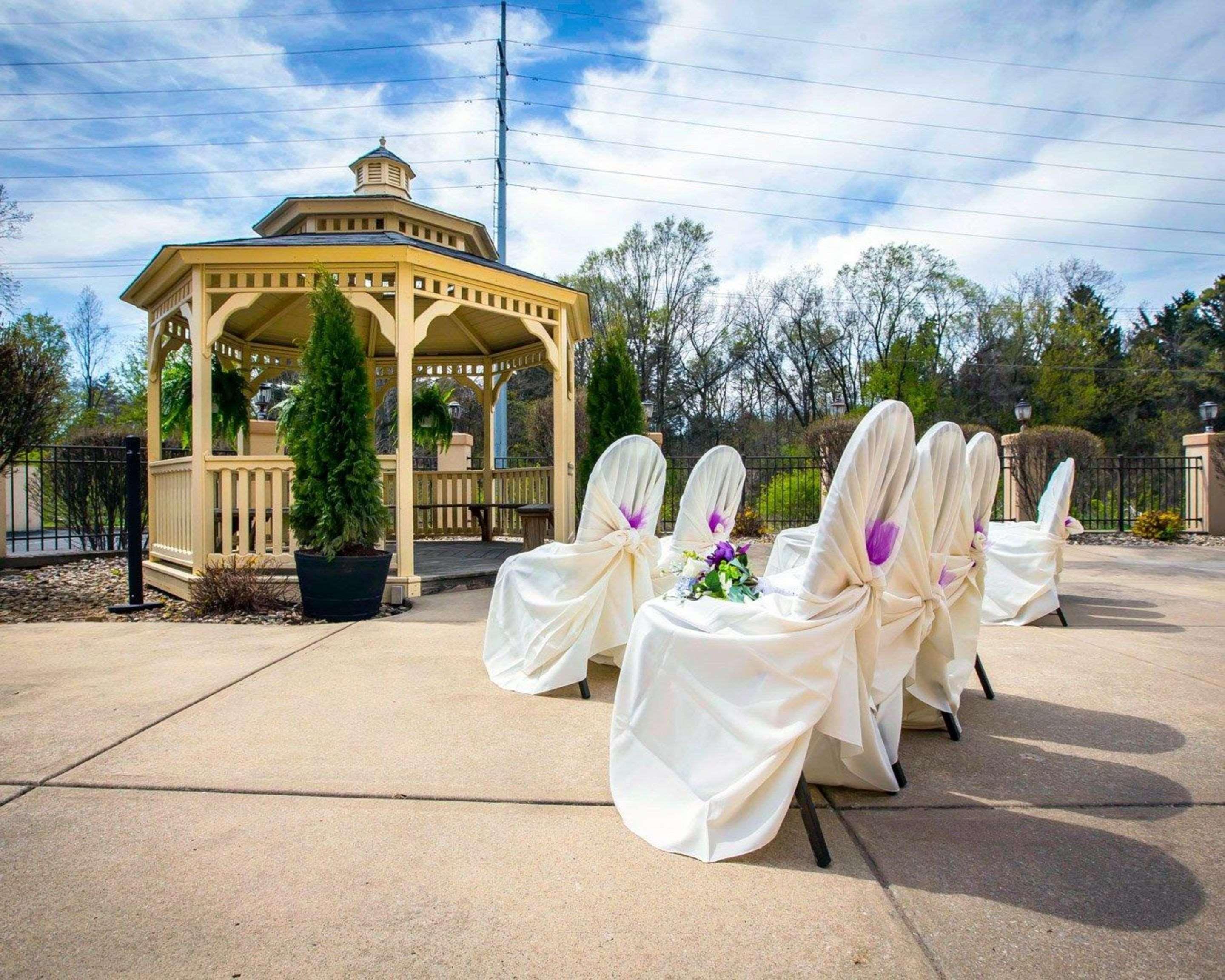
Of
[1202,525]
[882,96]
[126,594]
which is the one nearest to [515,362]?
[126,594]

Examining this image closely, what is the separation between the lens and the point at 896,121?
21.9m

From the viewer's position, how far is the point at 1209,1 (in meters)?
8.28

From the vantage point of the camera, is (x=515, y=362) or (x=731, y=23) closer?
(x=515, y=362)

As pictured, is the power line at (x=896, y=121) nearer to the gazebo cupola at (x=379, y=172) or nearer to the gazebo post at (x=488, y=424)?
the gazebo cupola at (x=379, y=172)

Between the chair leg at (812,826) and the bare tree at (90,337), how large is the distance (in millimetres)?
40726

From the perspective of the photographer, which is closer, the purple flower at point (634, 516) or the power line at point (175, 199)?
the purple flower at point (634, 516)

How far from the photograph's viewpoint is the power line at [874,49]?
49.0 ft

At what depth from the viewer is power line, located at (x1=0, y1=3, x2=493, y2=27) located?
43.7ft

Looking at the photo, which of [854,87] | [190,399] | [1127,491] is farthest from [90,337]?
[1127,491]

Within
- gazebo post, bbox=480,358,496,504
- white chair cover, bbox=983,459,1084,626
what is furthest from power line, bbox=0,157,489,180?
white chair cover, bbox=983,459,1084,626

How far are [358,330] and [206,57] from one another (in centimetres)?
1641

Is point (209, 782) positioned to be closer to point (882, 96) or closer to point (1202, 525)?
point (1202, 525)

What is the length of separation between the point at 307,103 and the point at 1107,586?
2316 cm

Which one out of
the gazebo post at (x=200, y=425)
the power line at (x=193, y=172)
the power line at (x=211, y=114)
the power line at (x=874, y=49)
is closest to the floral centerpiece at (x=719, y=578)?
the gazebo post at (x=200, y=425)
